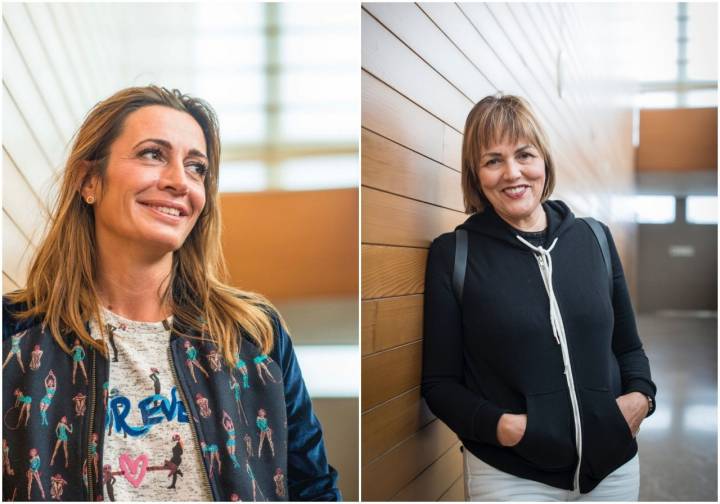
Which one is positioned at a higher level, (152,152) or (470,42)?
(470,42)

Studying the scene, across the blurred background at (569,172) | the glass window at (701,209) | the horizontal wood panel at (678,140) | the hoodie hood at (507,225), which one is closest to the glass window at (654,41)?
the blurred background at (569,172)

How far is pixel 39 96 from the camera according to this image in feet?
5.03

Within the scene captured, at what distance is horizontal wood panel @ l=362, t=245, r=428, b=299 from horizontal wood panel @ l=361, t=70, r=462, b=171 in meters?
0.26

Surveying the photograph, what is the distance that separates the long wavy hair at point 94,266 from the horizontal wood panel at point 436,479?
504mm

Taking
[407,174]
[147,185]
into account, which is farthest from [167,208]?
[407,174]

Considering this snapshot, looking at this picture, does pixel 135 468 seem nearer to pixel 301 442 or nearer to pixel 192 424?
pixel 192 424

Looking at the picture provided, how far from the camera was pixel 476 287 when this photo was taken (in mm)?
1527

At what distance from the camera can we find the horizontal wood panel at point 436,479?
5.27 ft

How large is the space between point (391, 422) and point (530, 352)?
1.19 feet

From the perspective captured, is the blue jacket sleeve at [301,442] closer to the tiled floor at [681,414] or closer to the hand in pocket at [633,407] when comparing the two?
the hand in pocket at [633,407]

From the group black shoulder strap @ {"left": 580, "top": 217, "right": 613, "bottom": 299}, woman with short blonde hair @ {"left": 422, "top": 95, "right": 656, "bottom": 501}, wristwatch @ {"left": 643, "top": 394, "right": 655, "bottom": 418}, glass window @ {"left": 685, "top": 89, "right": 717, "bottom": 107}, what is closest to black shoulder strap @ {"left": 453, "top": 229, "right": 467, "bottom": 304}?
woman with short blonde hair @ {"left": 422, "top": 95, "right": 656, "bottom": 501}

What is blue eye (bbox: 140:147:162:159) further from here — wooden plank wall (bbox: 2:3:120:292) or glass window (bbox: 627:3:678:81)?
glass window (bbox: 627:3:678:81)

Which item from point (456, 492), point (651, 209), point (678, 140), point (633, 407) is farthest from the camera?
point (651, 209)

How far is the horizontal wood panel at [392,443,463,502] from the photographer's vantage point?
63.2 inches
